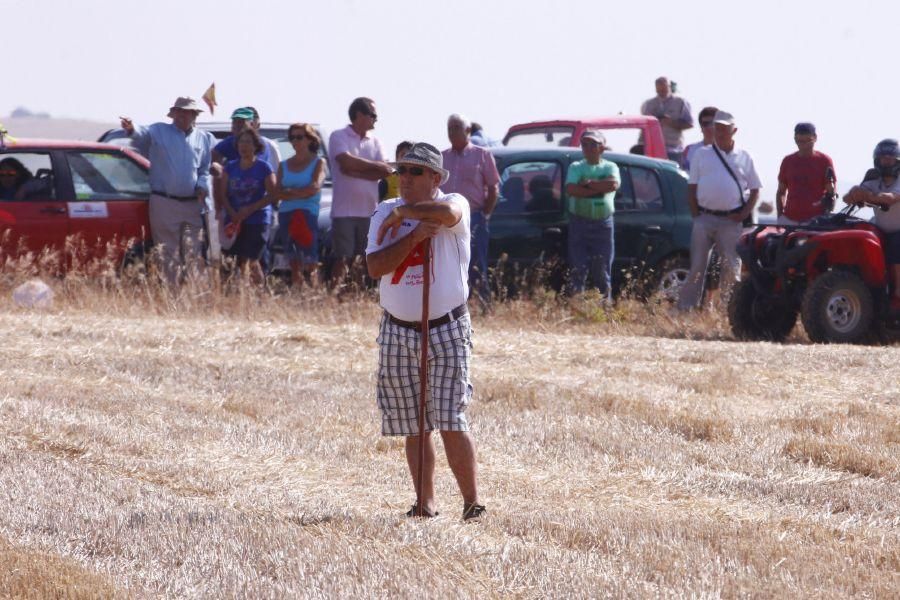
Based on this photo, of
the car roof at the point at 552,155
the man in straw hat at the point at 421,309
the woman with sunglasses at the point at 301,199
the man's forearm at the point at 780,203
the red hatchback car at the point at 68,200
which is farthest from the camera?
the car roof at the point at 552,155

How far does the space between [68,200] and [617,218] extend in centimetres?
488

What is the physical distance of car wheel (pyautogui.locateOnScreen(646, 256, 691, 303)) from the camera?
50.1ft

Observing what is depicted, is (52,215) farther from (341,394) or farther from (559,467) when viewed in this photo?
(559,467)

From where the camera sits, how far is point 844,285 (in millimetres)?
13008

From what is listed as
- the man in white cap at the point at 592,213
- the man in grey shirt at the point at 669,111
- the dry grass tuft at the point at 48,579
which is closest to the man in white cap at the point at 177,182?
the man in white cap at the point at 592,213

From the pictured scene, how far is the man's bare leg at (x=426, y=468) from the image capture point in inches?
274

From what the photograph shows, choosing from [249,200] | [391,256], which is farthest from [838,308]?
[391,256]

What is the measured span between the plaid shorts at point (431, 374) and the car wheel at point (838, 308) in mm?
6783

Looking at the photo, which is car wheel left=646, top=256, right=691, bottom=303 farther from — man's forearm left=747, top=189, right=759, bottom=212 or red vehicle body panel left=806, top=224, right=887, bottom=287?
red vehicle body panel left=806, top=224, right=887, bottom=287

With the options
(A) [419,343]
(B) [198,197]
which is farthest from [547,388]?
(B) [198,197]

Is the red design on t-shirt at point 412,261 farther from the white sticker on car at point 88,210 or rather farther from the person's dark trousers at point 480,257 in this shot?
the white sticker on car at point 88,210

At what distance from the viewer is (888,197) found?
13.0 meters

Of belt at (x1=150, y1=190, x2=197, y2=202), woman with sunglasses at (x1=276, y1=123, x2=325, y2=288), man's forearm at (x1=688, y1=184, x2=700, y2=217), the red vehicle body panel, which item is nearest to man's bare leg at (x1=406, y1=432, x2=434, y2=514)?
the red vehicle body panel

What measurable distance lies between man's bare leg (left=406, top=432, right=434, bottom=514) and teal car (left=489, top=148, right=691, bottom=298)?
7600 millimetres
